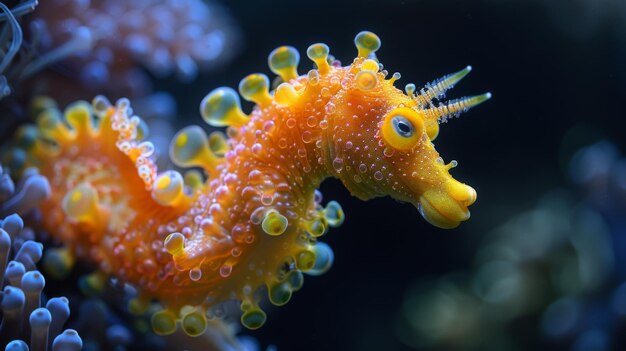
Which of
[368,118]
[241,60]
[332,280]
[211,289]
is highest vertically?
[241,60]

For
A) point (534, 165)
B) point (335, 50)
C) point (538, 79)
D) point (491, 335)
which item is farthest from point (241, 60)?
point (491, 335)

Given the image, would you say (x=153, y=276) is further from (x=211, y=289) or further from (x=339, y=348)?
(x=339, y=348)

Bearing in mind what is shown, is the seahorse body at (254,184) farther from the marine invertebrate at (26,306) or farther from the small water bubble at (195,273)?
the marine invertebrate at (26,306)

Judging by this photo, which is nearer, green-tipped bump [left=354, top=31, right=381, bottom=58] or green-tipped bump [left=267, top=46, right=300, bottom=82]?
green-tipped bump [left=354, top=31, right=381, bottom=58]

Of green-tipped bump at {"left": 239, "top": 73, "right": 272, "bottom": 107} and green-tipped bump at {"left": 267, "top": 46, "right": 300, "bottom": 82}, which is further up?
green-tipped bump at {"left": 267, "top": 46, "right": 300, "bottom": 82}

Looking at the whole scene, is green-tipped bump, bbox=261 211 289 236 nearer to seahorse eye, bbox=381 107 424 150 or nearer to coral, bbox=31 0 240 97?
seahorse eye, bbox=381 107 424 150

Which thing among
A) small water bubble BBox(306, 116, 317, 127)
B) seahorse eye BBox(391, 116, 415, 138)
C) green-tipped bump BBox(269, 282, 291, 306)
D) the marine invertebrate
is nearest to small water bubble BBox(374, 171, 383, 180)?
seahorse eye BBox(391, 116, 415, 138)

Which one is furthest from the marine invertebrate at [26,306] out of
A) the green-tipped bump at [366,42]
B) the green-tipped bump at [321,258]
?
the green-tipped bump at [366,42]

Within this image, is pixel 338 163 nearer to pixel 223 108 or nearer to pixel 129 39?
pixel 223 108
